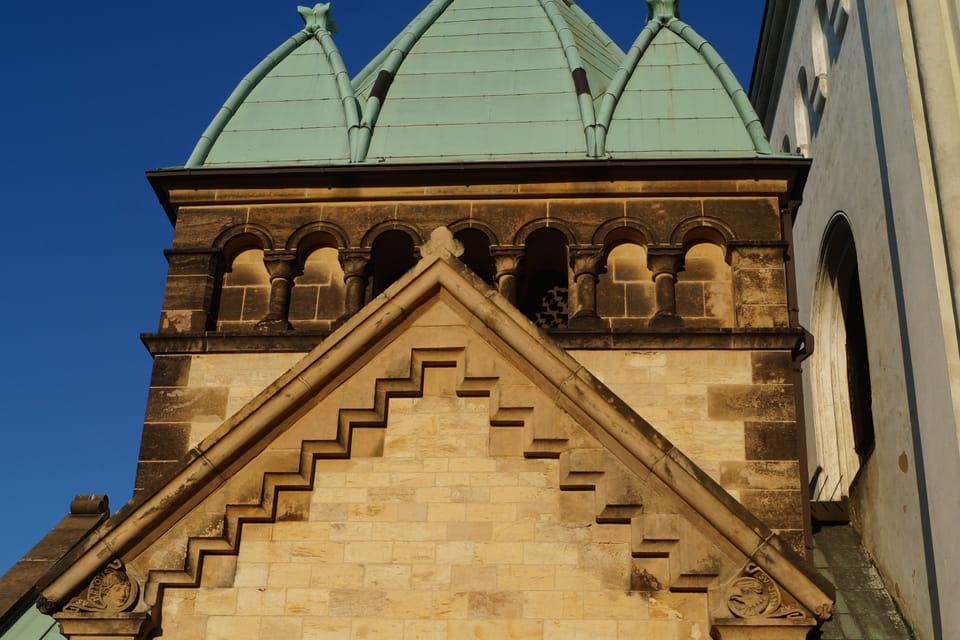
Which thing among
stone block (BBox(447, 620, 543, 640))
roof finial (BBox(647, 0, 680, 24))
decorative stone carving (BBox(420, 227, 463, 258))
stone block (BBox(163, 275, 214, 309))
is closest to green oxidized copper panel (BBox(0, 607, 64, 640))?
stone block (BBox(163, 275, 214, 309))

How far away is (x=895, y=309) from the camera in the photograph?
17.7 meters

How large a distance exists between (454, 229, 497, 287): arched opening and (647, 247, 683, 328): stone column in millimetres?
1982

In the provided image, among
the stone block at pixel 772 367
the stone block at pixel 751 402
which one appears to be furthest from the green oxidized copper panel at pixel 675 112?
the stone block at pixel 751 402

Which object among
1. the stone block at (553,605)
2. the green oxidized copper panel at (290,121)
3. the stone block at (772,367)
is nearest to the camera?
the stone block at (553,605)

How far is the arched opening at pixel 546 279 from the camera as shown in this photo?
61.6 feet

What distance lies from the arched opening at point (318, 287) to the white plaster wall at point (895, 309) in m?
6.66

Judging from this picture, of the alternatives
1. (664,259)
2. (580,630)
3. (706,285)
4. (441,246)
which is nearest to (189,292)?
(664,259)

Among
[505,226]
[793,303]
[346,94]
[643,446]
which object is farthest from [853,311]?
[643,446]

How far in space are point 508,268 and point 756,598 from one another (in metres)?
7.53

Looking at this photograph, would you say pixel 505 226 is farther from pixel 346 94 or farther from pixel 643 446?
pixel 643 446

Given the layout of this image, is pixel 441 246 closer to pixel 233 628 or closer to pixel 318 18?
pixel 233 628

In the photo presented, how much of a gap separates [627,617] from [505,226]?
7.77 meters

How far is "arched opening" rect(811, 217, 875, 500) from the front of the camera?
Answer: 21672mm

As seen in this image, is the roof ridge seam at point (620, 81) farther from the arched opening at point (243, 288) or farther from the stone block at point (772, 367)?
the arched opening at point (243, 288)
